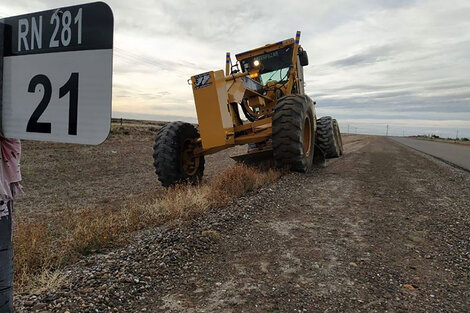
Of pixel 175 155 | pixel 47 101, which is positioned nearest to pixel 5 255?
pixel 47 101

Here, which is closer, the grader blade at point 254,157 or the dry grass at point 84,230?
the dry grass at point 84,230

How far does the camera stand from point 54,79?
1.36m

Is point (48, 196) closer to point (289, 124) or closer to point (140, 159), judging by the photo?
point (289, 124)

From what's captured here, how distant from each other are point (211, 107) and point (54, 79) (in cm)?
492

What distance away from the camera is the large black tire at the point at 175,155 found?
272 inches

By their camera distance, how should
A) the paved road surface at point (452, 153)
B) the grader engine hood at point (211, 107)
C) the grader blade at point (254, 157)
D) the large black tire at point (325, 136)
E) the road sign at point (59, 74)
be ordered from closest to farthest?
the road sign at point (59, 74) → the grader engine hood at point (211, 107) → the grader blade at point (254, 157) → the large black tire at point (325, 136) → the paved road surface at point (452, 153)

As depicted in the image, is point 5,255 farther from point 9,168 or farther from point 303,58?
point 303,58

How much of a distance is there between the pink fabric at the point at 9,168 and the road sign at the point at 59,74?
12cm

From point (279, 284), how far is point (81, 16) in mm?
2450

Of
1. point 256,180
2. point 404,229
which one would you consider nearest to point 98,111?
point 404,229

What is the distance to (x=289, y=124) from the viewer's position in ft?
22.6

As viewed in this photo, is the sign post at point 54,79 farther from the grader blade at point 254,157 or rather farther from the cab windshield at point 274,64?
the cab windshield at point 274,64

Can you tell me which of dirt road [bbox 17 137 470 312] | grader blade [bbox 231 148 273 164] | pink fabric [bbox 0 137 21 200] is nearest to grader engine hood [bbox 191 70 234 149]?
dirt road [bbox 17 137 470 312]

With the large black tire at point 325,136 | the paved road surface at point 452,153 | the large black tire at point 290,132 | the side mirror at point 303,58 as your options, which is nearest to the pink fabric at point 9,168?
the large black tire at point 290,132
